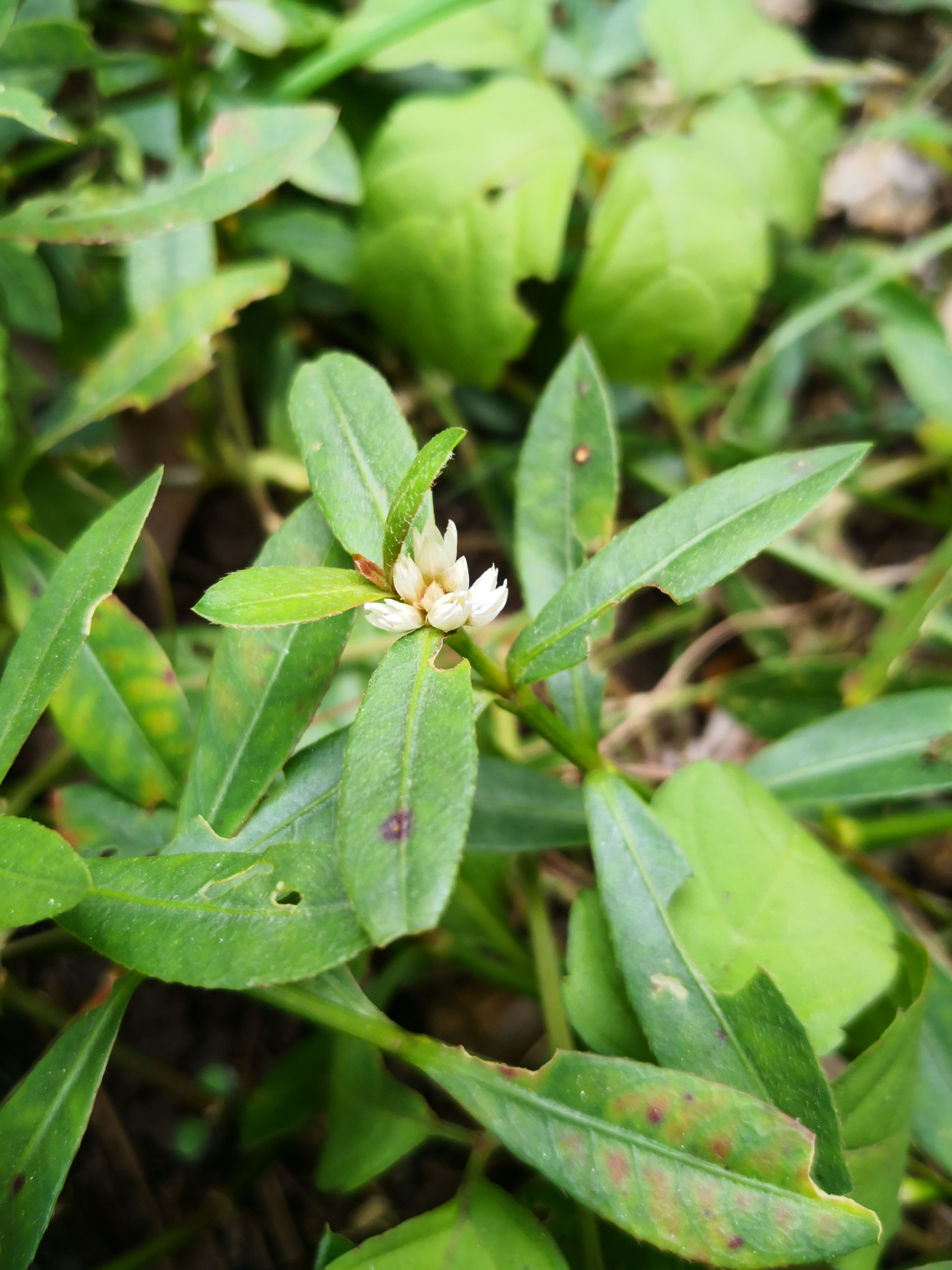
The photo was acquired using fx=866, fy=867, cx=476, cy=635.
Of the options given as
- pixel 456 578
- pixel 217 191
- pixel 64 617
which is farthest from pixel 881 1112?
pixel 217 191

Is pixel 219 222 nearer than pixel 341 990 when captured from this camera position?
No

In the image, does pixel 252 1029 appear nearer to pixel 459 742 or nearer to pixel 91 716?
pixel 91 716

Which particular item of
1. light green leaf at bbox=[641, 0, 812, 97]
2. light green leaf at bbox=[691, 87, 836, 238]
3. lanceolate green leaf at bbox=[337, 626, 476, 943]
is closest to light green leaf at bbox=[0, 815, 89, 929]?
lanceolate green leaf at bbox=[337, 626, 476, 943]

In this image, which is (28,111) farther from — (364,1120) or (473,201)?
(364,1120)

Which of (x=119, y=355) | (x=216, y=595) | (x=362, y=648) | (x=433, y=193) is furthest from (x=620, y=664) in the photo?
(x=216, y=595)

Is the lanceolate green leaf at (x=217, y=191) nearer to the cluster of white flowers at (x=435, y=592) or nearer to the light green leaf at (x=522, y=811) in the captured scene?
the cluster of white flowers at (x=435, y=592)
